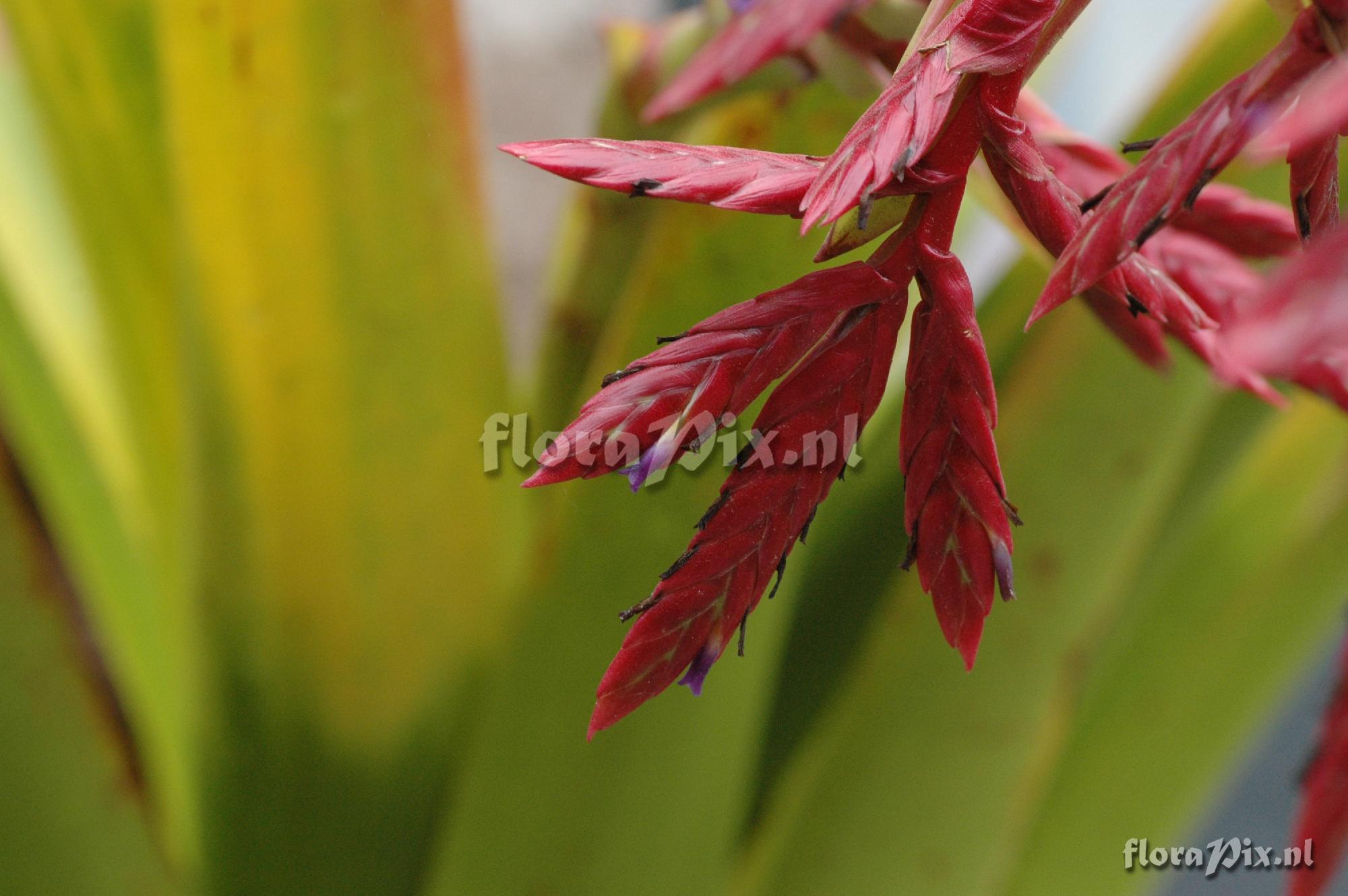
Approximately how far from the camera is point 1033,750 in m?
0.29

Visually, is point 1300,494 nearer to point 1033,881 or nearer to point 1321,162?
point 1033,881

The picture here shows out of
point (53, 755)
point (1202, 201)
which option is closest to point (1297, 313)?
point (1202, 201)

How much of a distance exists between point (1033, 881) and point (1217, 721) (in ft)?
0.28

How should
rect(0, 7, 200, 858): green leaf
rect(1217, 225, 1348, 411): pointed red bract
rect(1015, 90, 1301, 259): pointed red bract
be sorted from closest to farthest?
1. rect(1217, 225, 1348, 411): pointed red bract
2. rect(1015, 90, 1301, 259): pointed red bract
3. rect(0, 7, 200, 858): green leaf

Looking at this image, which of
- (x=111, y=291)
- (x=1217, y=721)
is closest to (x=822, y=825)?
(x=1217, y=721)

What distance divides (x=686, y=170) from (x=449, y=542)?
171 mm

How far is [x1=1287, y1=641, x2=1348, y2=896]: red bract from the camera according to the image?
137 mm

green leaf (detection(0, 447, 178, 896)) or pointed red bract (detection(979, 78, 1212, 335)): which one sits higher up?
pointed red bract (detection(979, 78, 1212, 335))

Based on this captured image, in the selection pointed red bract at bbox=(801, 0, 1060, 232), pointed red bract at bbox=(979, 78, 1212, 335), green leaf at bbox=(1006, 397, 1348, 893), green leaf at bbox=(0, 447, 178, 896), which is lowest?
green leaf at bbox=(1006, 397, 1348, 893)

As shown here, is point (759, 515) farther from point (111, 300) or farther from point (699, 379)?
point (111, 300)

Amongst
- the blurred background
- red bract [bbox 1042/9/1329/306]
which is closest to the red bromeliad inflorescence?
red bract [bbox 1042/9/1329/306]

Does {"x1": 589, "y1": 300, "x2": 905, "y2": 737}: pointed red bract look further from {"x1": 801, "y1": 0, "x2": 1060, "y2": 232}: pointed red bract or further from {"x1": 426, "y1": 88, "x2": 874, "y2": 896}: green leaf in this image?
{"x1": 426, "y1": 88, "x2": 874, "y2": 896}: green leaf

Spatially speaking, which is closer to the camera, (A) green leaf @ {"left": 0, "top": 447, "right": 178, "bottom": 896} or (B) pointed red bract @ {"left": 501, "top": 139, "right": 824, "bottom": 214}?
Answer: (B) pointed red bract @ {"left": 501, "top": 139, "right": 824, "bottom": 214}

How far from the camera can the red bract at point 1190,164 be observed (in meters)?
0.09
